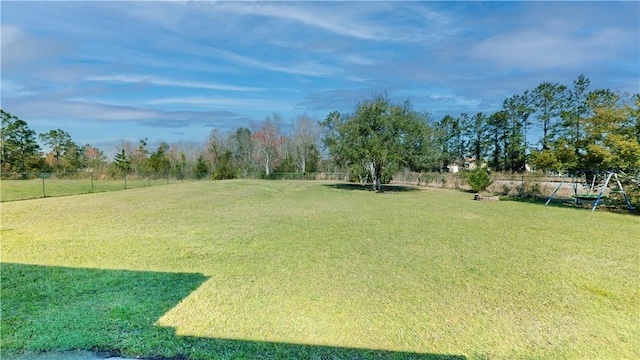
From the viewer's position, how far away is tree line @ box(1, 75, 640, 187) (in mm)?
11854

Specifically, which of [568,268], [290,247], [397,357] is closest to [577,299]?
[568,268]

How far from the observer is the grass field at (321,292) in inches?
101

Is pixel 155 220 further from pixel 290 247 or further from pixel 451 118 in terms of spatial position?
pixel 451 118

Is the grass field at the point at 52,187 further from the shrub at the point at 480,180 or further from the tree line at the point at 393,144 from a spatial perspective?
the shrub at the point at 480,180

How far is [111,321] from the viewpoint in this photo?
9.42 ft

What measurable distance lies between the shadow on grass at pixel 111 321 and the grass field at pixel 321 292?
16mm

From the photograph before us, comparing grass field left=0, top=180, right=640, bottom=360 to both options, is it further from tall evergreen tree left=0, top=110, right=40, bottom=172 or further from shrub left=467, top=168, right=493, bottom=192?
tall evergreen tree left=0, top=110, right=40, bottom=172

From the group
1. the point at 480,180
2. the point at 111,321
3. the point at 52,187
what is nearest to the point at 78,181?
the point at 52,187

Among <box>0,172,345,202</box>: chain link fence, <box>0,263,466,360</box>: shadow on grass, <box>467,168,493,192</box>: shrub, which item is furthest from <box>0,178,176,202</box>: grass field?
<box>467,168,493,192</box>: shrub

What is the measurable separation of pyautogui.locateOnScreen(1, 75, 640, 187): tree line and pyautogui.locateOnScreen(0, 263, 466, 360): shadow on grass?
13505 mm

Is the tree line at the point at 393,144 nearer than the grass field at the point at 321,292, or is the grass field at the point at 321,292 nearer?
the grass field at the point at 321,292

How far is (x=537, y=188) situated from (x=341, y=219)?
1363 cm

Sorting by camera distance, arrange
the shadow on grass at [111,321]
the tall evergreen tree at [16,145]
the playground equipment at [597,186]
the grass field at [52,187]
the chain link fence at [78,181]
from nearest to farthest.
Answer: the shadow on grass at [111,321] < the playground equipment at [597,186] < the chain link fence at [78,181] < the grass field at [52,187] < the tall evergreen tree at [16,145]

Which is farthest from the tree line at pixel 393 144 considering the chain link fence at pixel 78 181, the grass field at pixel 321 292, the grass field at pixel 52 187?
the grass field at pixel 52 187
